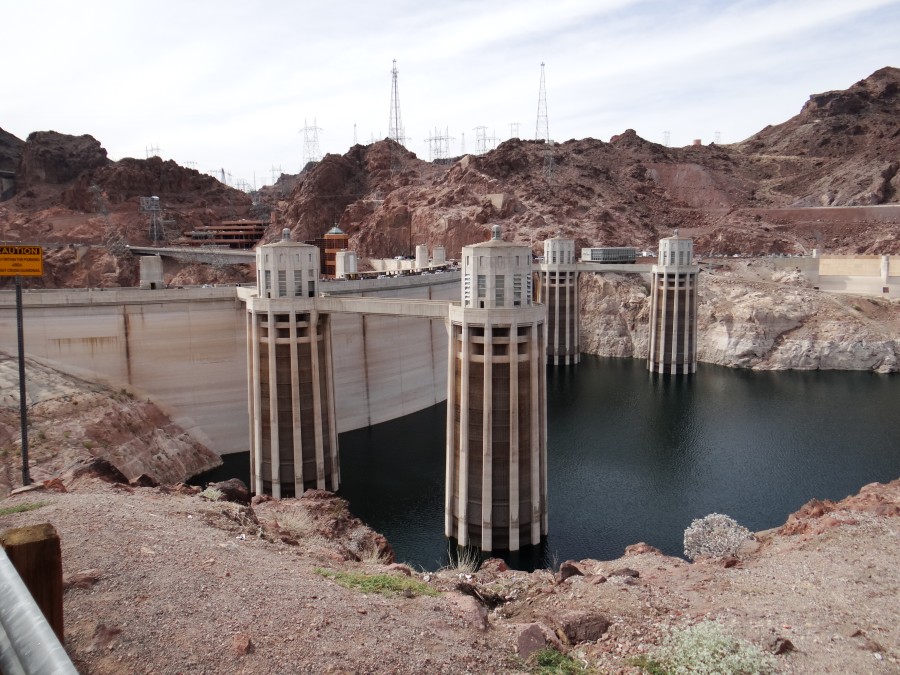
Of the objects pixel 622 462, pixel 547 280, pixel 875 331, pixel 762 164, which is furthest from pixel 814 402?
pixel 762 164

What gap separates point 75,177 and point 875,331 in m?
131

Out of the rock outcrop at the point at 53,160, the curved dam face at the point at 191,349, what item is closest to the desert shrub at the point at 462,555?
the curved dam face at the point at 191,349

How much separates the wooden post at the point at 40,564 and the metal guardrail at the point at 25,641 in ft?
13.8

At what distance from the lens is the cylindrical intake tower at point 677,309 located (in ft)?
224

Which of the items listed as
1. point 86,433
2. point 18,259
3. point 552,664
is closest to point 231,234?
point 86,433

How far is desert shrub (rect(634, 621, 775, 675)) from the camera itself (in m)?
12.1

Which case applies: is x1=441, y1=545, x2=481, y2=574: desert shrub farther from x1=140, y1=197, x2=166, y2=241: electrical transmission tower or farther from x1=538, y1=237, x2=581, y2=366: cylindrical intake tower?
x1=140, y1=197, x2=166, y2=241: electrical transmission tower

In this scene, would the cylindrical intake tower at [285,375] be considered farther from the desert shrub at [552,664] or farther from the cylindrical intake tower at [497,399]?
the desert shrub at [552,664]

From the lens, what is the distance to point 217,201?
133375 mm

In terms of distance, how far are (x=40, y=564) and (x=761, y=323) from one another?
239ft

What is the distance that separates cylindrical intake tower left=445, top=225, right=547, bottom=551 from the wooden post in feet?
70.1

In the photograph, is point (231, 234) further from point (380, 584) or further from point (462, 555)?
point (380, 584)

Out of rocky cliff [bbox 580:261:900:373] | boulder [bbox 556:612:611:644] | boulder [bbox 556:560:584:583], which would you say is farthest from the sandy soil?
rocky cliff [bbox 580:261:900:373]

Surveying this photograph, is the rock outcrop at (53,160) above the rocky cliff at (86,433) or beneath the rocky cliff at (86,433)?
above
